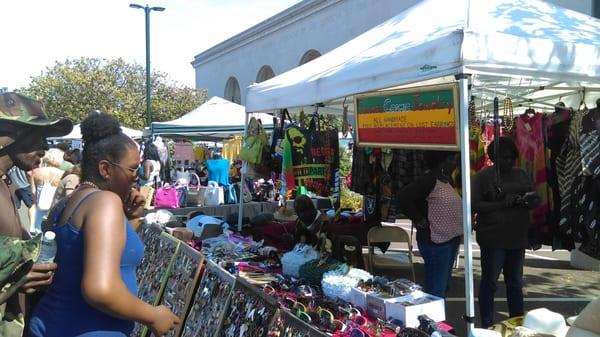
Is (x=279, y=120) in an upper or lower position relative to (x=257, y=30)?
lower

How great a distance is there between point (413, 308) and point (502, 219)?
58.1 inches

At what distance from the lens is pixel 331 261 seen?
386 centimetres

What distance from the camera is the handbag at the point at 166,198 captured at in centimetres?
1080

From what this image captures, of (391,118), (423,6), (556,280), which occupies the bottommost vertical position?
(556,280)

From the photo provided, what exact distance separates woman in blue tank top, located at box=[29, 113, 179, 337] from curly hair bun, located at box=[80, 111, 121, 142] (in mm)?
115

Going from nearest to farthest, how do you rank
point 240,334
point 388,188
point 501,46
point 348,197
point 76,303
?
point 76,303 < point 240,334 < point 501,46 < point 388,188 < point 348,197

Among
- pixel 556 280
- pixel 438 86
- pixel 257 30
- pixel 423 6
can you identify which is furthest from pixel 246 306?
pixel 257 30

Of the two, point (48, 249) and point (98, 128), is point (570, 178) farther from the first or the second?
point (48, 249)

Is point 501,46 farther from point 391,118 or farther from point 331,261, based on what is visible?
point 331,261

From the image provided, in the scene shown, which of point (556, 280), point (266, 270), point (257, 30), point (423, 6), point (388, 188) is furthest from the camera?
point (257, 30)

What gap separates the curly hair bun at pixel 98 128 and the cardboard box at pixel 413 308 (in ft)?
5.52

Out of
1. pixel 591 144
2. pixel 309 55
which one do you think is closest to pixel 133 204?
pixel 591 144

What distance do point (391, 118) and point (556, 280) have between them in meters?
4.07

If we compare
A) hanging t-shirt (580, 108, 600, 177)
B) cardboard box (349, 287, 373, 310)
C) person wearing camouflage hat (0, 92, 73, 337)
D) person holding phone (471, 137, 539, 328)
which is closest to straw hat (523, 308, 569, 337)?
cardboard box (349, 287, 373, 310)
